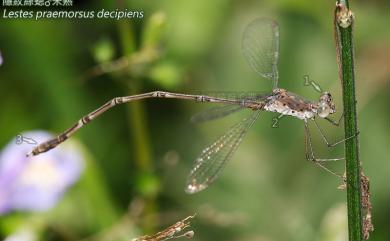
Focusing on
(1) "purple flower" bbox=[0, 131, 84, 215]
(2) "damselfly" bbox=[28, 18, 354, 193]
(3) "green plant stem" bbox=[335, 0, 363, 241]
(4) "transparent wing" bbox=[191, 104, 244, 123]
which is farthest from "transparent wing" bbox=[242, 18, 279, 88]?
(1) "purple flower" bbox=[0, 131, 84, 215]

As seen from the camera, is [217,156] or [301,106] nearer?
[301,106]

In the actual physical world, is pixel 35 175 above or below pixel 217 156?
above

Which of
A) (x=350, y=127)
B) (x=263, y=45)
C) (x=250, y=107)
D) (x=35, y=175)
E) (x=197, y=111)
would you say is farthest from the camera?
(x=197, y=111)

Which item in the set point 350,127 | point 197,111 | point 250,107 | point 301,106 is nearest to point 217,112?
point 250,107

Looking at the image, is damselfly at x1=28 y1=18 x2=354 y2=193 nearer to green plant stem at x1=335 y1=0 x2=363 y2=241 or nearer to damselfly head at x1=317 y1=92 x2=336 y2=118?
damselfly head at x1=317 y1=92 x2=336 y2=118

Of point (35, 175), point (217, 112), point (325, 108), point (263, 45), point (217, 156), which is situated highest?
point (35, 175)

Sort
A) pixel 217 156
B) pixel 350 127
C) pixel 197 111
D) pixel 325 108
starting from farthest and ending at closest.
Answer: pixel 197 111, pixel 217 156, pixel 325 108, pixel 350 127

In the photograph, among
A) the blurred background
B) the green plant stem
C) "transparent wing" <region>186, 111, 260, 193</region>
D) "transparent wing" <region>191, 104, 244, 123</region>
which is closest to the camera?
the green plant stem

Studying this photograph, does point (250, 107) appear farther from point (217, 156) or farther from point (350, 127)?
point (350, 127)
